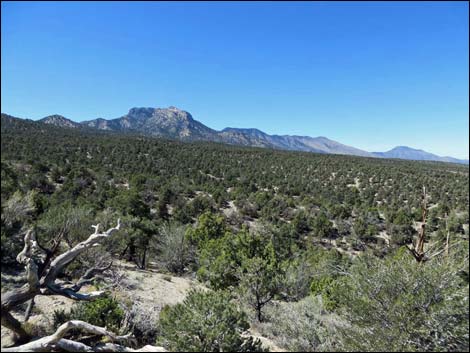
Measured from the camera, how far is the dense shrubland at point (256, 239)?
620cm

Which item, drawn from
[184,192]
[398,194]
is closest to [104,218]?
[184,192]

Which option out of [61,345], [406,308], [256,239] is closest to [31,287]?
[61,345]

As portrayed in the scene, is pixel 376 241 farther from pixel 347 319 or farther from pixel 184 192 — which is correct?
pixel 347 319

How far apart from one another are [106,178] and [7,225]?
2736 cm

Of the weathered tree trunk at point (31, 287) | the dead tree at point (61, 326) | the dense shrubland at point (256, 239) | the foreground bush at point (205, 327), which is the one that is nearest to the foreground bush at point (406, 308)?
the dense shrubland at point (256, 239)

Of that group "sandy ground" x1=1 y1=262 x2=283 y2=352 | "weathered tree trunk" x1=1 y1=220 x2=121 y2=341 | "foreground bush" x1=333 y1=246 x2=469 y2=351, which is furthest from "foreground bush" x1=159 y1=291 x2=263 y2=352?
"sandy ground" x1=1 y1=262 x2=283 y2=352

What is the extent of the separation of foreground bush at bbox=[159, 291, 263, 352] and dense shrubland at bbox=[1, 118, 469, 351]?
3cm

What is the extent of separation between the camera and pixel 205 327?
18.5ft

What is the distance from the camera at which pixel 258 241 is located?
15836 millimetres

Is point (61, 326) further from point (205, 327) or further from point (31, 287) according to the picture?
point (205, 327)

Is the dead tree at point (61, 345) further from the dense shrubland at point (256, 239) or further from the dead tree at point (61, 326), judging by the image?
the dense shrubland at point (256, 239)

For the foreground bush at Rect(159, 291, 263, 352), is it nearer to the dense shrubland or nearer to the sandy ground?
the dense shrubland

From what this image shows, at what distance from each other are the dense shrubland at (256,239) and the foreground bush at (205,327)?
0.09 feet

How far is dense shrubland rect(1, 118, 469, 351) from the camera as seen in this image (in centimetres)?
620
